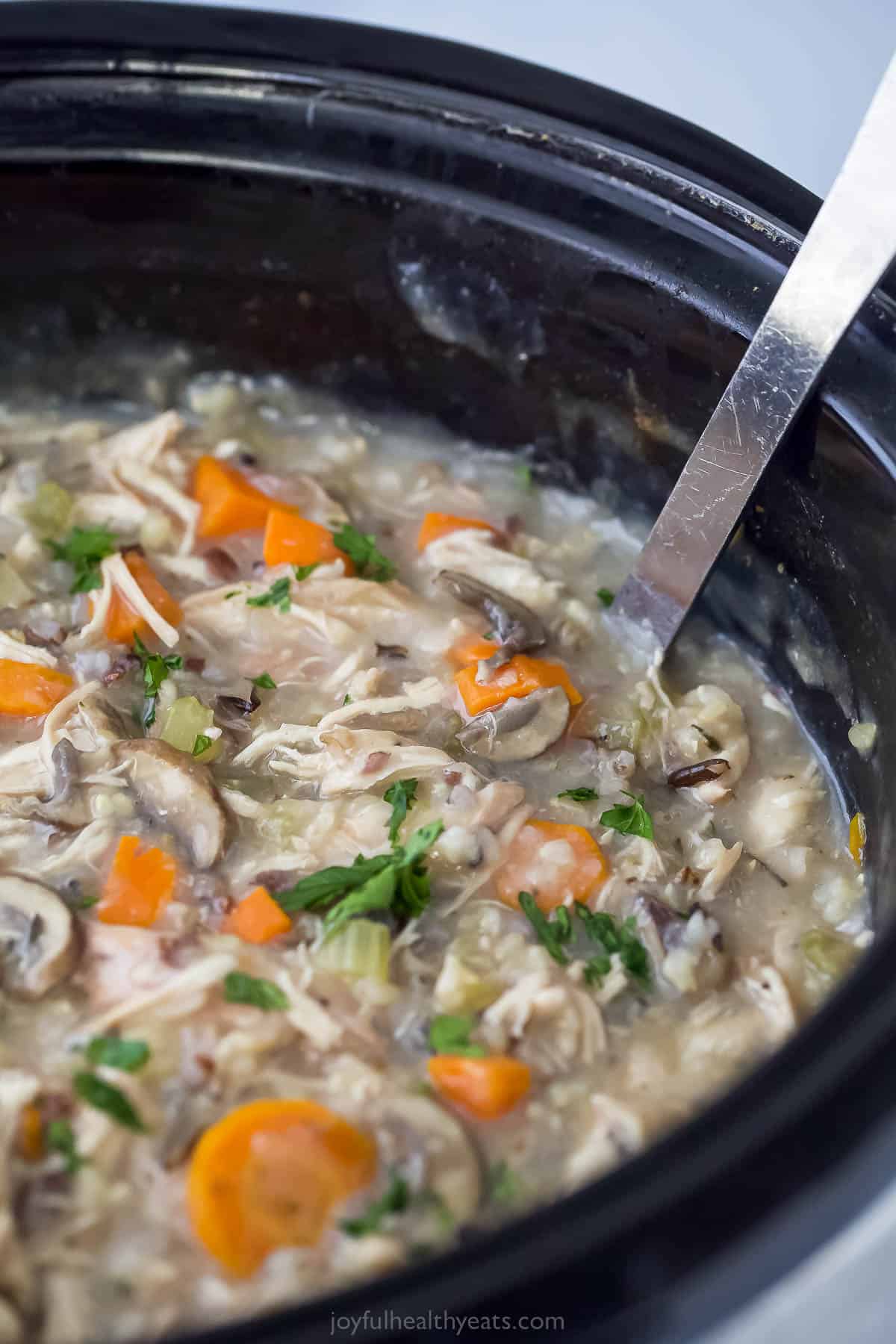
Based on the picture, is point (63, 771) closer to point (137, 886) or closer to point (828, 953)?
point (137, 886)

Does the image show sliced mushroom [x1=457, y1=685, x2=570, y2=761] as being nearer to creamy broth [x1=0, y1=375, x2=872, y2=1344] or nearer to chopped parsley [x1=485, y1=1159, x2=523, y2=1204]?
creamy broth [x1=0, y1=375, x2=872, y2=1344]

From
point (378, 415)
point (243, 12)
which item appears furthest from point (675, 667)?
point (243, 12)

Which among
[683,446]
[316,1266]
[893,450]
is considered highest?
[893,450]

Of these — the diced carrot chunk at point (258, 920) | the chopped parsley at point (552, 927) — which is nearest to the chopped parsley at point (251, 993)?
the diced carrot chunk at point (258, 920)

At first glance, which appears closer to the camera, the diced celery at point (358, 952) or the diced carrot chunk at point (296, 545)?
the diced celery at point (358, 952)

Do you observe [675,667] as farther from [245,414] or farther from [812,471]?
[245,414]

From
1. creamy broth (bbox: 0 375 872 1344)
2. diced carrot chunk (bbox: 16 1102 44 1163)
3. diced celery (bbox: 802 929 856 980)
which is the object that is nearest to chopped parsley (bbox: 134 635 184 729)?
creamy broth (bbox: 0 375 872 1344)

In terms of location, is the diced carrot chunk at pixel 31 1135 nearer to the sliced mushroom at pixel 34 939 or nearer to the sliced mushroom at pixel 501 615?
the sliced mushroom at pixel 34 939

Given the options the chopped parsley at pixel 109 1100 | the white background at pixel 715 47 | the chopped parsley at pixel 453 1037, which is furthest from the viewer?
the white background at pixel 715 47
